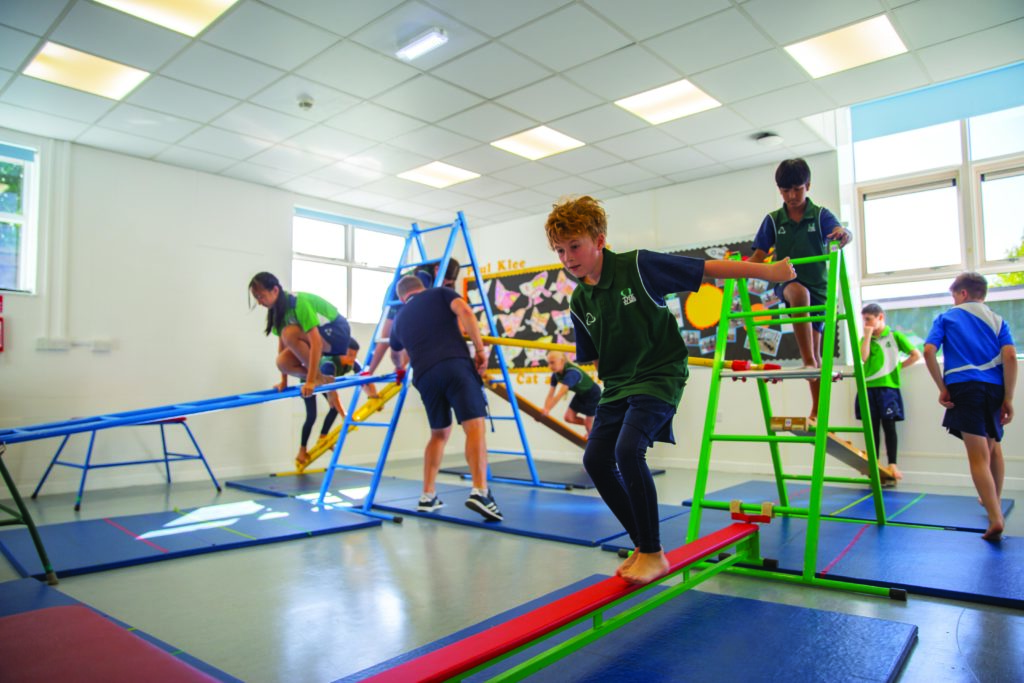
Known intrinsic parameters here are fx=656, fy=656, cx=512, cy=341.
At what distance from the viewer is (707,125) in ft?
19.0

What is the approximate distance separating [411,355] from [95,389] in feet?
11.6

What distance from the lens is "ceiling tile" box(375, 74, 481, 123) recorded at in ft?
16.3

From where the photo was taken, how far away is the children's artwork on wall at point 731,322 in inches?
261

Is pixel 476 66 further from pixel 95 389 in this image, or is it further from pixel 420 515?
pixel 95 389

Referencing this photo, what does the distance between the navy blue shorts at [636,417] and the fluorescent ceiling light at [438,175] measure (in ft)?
16.3

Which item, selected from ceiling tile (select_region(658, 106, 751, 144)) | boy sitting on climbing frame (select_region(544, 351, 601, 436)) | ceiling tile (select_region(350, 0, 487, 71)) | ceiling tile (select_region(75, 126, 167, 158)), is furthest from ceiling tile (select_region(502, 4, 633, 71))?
ceiling tile (select_region(75, 126, 167, 158))

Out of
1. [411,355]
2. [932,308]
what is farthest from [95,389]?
[932,308]

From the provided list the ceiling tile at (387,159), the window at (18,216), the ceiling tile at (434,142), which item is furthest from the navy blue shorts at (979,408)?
the window at (18,216)

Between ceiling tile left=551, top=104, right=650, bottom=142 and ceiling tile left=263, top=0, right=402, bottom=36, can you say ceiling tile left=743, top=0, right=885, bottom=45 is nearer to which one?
ceiling tile left=551, top=104, right=650, bottom=142

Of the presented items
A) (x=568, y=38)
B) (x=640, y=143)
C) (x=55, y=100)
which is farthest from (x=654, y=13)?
(x=55, y=100)

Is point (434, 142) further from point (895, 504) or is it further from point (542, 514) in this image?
point (895, 504)

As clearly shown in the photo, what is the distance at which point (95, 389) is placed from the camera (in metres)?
5.98

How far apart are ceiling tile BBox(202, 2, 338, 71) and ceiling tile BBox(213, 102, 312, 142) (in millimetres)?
876

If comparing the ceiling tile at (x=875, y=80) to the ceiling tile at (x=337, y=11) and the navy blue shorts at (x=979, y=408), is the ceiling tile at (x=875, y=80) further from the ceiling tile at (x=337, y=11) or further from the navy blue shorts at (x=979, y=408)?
the ceiling tile at (x=337, y=11)
